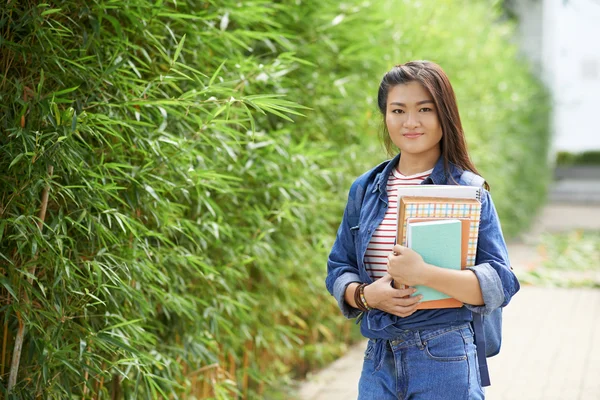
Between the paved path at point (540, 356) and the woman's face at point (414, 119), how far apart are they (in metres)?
2.37

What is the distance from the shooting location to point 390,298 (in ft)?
6.12

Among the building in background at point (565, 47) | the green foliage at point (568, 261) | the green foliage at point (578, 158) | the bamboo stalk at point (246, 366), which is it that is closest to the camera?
the bamboo stalk at point (246, 366)

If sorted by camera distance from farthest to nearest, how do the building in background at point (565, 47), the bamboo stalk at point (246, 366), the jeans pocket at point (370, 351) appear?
the building in background at point (565, 47)
the bamboo stalk at point (246, 366)
the jeans pocket at point (370, 351)

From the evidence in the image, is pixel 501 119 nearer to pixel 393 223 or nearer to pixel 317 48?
pixel 317 48

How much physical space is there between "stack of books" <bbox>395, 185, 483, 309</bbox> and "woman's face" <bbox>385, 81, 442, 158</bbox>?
19 cm

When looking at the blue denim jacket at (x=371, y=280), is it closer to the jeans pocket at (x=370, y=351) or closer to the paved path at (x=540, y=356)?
the jeans pocket at (x=370, y=351)

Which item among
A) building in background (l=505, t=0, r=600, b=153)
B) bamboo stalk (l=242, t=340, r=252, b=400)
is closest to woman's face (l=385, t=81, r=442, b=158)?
bamboo stalk (l=242, t=340, r=252, b=400)

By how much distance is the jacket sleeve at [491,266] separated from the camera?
1.85 meters

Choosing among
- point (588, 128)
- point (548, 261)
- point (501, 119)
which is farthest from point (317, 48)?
point (588, 128)

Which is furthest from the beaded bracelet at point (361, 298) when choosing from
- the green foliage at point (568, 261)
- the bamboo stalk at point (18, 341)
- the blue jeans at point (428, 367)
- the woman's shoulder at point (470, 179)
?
the green foliage at point (568, 261)

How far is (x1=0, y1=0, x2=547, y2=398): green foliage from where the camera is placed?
7.06ft

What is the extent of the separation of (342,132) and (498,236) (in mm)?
2345

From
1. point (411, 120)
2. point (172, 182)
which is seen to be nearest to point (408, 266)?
point (411, 120)

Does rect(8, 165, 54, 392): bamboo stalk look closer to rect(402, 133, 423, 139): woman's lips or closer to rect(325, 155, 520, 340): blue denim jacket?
rect(325, 155, 520, 340): blue denim jacket
